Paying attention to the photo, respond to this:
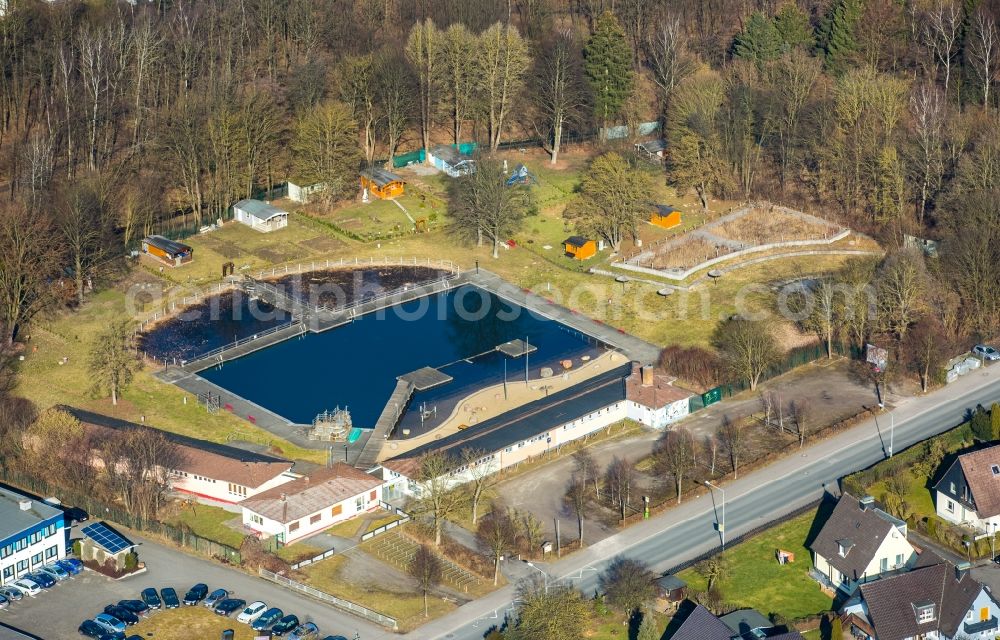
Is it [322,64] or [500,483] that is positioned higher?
[322,64]

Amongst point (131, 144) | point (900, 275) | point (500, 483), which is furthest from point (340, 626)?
point (131, 144)

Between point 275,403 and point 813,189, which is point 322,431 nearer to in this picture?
point 275,403

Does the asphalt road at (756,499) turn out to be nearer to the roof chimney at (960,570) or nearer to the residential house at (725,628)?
the residential house at (725,628)

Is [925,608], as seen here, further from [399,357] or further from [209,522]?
[399,357]

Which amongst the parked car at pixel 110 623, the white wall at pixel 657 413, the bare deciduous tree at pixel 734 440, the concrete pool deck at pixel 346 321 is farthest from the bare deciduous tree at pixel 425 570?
the white wall at pixel 657 413

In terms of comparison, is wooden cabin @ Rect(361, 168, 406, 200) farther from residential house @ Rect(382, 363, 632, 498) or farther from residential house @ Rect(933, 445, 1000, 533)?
residential house @ Rect(933, 445, 1000, 533)

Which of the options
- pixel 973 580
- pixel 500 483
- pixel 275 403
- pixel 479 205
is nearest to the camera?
pixel 973 580

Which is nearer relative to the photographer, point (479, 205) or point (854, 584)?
point (854, 584)
